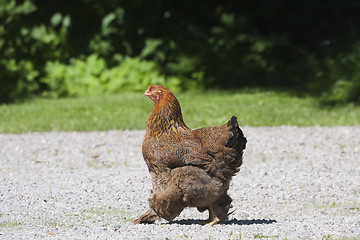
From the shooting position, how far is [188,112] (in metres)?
10.8

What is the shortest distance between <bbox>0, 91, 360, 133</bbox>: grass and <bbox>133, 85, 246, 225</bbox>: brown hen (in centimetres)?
473

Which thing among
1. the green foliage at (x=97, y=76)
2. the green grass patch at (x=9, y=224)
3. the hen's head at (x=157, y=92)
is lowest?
the green grass patch at (x=9, y=224)

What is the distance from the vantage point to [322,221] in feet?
15.8

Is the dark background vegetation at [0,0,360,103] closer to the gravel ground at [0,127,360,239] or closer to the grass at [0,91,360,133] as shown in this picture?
the grass at [0,91,360,133]

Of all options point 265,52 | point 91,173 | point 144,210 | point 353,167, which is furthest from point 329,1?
point 144,210

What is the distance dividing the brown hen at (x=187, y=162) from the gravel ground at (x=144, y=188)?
0.60 ft

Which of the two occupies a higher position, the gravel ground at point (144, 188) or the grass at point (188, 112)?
the grass at point (188, 112)

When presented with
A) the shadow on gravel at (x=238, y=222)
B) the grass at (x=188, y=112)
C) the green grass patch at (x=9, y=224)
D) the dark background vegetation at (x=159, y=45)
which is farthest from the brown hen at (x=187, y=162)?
the dark background vegetation at (x=159, y=45)

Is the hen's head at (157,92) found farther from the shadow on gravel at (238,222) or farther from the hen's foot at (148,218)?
the shadow on gravel at (238,222)

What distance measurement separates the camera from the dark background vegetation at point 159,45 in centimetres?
1382

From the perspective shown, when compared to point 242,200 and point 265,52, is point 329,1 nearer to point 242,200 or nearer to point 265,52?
point 265,52

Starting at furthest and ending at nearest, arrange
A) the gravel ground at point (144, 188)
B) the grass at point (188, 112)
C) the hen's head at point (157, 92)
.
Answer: the grass at point (188, 112) → the hen's head at point (157, 92) → the gravel ground at point (144, 188)

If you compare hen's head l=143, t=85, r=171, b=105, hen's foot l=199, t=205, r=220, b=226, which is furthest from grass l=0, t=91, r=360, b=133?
hen's foot l=199, t=205, r=220, b=226

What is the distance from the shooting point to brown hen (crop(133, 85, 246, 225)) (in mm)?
4660
